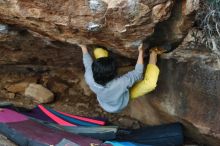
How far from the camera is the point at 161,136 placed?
421 centimetres

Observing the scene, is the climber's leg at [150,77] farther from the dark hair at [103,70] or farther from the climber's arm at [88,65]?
the climber's arm at [88,65]

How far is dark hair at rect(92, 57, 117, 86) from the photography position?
378 centimetres

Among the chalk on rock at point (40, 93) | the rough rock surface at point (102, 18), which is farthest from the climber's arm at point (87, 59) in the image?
the chalk on rock at point (40, 93)

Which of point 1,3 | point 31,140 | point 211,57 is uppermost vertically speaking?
point 1,3

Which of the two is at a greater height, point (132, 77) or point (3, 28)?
point (3, 28)

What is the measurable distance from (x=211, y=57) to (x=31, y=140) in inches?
68.2

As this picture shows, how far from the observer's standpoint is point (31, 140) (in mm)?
4051

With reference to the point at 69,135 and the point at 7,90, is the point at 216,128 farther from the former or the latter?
the point at 7,90

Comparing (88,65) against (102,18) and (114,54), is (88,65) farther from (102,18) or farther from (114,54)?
(102,18)

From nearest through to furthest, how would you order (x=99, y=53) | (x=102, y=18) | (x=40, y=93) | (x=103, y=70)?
(x=102, y=18)
(x=103, y=70)
(x=99, y=53)
(x=40, y=93)

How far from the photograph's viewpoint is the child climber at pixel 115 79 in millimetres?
3816

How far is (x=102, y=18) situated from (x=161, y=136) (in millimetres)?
1348

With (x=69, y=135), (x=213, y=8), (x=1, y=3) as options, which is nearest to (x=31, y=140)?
(x=69, y=135)

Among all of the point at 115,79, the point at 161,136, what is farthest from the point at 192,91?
the point at 115,79
